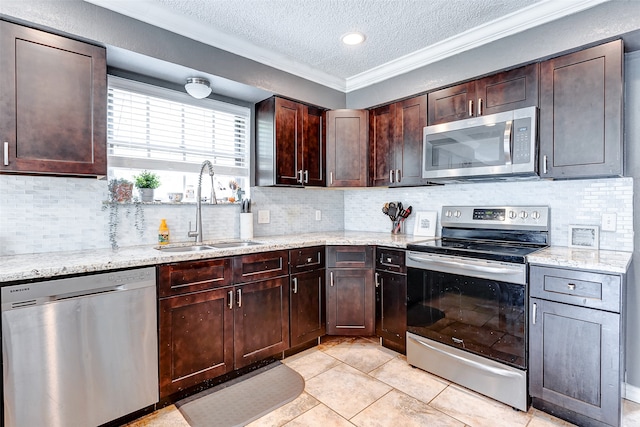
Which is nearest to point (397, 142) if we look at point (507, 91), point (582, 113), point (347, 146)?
point (347, 146)

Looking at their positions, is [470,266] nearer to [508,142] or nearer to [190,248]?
[508,142]

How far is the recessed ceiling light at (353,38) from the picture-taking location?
2.40 m

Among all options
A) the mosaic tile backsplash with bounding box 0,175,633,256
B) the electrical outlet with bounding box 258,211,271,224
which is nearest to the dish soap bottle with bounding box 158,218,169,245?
the mosaic tile backsplash with bounding box 0,175,633,256

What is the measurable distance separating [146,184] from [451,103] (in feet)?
8.03

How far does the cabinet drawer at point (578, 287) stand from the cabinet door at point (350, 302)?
49.4 inches

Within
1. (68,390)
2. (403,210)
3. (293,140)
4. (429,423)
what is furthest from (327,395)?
(293,140)

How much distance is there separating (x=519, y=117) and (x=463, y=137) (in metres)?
0.38

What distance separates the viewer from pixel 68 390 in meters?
1.59

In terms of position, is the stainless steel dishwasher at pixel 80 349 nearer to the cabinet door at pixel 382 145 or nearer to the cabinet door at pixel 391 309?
the cabinet door at pixel 391 309

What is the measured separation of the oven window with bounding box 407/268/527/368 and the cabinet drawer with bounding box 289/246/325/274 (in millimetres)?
757

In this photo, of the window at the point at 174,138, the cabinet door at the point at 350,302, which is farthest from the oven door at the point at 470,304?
the window at the point at 174,138

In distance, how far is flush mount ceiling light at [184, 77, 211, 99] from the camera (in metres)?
2.43

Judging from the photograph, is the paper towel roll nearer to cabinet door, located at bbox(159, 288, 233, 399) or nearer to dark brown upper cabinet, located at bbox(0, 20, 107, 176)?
cabinet door, located at bbox(159, 288, 233, 399)

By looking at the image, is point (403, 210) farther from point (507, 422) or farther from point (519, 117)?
point (507, 422)
